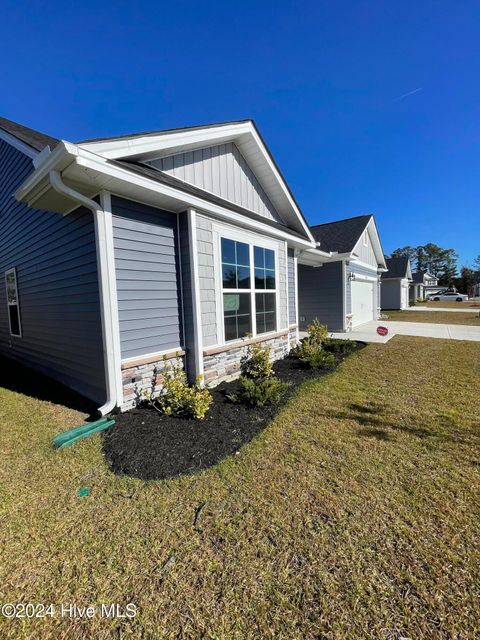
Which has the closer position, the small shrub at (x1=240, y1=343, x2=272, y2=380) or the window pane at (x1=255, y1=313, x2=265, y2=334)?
the small shrub at (x1=240, y1=343, x2=272, y2=380)

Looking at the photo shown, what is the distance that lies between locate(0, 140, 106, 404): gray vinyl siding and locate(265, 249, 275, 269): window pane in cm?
369

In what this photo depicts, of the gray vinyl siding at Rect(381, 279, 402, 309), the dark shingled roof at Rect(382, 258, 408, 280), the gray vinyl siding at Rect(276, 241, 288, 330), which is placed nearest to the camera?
the gray vinyl siding at Rect(276, 241, 288, 330)

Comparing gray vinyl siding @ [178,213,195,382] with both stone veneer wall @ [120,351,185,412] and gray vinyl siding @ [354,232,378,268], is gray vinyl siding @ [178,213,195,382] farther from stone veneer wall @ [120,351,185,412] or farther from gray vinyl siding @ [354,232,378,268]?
gray vinyl siding @ [354,232,378,268]

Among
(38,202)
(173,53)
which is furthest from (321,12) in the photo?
Result: (38,202)

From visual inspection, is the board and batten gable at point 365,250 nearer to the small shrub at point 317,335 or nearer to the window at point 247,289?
the small shrub at point 317,335

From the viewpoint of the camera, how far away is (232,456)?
314 centimetres

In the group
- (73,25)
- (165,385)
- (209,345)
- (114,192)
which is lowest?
(165,385)

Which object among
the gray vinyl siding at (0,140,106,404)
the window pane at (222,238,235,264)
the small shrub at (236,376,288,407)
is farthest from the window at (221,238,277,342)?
the gray vinyl siding at (0,140,106,404)

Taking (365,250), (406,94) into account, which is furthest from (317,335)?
(365,250)

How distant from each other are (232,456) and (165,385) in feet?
5.41

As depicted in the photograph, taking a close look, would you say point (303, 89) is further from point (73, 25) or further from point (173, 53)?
point (73, 25)

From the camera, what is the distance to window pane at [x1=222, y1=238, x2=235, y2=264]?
5305mm

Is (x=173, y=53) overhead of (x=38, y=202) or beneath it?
overhead

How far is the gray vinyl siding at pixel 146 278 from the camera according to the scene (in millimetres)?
4047
